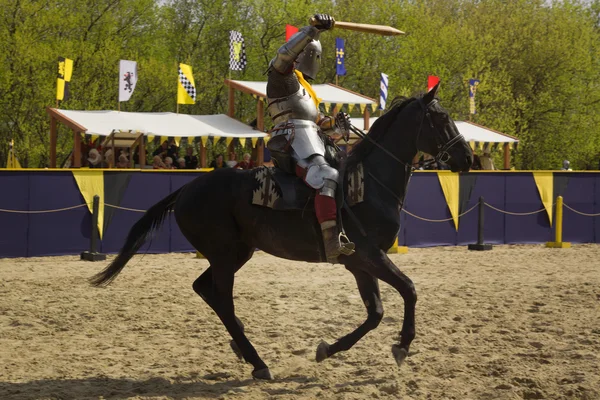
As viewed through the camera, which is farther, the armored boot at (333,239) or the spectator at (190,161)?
the spectator at (190,161)

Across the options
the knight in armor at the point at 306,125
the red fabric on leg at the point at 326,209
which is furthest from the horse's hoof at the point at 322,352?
the red fabric on leg at the point at 326,209

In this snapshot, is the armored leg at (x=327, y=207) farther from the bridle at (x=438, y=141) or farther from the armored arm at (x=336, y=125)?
the bridle at (x=438, y=141)

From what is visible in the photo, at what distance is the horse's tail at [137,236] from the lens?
7664 mm

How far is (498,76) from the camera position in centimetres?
4544

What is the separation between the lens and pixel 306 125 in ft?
23.9

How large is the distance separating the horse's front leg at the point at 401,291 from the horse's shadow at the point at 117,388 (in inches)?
29.0

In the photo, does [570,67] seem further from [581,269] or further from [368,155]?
[368,155]

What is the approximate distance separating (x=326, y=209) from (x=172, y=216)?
397 inches

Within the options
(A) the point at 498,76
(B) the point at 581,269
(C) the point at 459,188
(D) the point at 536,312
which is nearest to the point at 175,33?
(A) the point at 498,76

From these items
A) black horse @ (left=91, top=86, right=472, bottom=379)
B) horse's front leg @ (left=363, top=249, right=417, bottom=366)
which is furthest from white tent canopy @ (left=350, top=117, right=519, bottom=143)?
horse's front leg @ (left=363, top=249, right=417, bottom=366)

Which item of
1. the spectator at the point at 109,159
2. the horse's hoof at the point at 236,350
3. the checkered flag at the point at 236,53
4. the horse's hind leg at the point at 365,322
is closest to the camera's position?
the horse's hind leg at the point at 365,322

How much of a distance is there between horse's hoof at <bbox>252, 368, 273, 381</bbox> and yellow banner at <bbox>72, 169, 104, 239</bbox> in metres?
9.27

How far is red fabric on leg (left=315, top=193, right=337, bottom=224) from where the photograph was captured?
6957 millimetres

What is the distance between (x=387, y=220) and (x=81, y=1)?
35.4m
